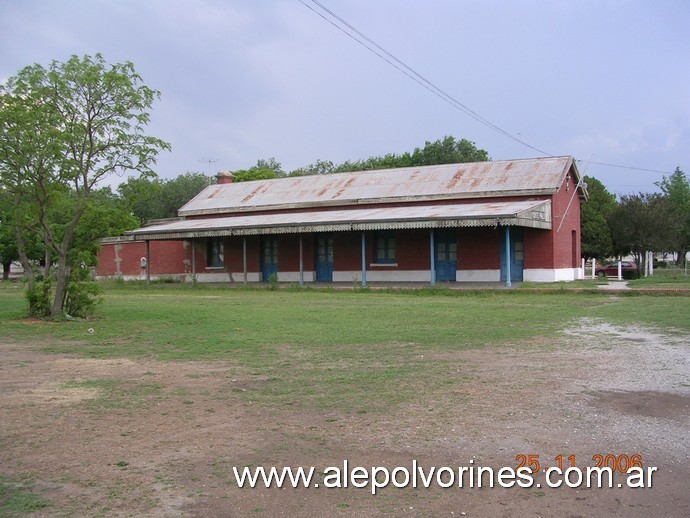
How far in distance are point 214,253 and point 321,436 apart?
3122cm

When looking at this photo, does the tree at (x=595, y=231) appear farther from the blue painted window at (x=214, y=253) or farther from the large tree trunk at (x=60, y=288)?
the large tree trunk at (x=60, y=288)

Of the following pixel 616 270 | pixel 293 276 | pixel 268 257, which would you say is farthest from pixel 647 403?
pixel 616 270

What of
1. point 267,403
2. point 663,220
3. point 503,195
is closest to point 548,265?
point 503,195

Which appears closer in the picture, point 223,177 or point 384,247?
point 384,247

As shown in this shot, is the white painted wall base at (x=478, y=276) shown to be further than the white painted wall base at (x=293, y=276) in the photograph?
No

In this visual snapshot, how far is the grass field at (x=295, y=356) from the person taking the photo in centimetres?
608

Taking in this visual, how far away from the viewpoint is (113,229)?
1510 centimetres

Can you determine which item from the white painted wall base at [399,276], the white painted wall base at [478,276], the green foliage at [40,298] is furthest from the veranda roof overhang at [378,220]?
the green foliage at [40,298]

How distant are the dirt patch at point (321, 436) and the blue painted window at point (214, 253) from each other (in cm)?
2687

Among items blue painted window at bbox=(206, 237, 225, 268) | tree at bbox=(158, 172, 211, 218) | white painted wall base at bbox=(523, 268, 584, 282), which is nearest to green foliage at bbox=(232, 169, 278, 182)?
tree at bbox=(158, 172, 211, 218)

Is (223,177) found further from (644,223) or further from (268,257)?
(644,223)

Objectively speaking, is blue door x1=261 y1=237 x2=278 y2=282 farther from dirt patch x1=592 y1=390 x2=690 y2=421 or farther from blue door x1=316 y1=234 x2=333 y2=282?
dirt patch x1=592 y1=390 x2=690 y2=421

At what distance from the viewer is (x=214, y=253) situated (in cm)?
3622

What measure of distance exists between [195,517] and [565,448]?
2917 millimetres
